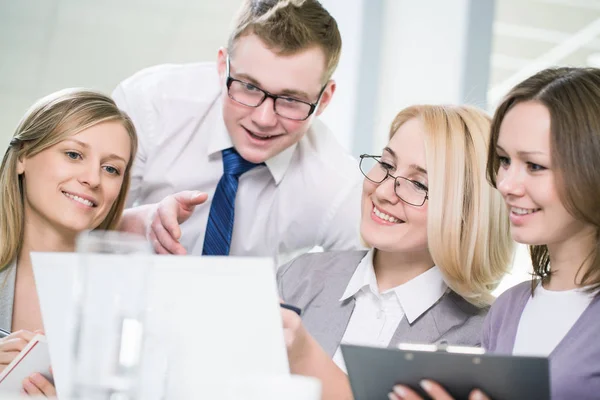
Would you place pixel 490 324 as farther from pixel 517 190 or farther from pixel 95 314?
pixel 95 314

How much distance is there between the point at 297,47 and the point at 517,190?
107 centimetres

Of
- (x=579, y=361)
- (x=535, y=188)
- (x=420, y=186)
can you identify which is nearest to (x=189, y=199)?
(x=420, y=186)

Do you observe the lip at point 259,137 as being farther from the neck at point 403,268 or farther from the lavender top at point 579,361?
the lavender top at point 579,361

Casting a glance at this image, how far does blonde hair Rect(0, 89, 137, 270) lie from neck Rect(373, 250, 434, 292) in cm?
94

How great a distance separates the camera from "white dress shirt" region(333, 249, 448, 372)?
7.18 ft

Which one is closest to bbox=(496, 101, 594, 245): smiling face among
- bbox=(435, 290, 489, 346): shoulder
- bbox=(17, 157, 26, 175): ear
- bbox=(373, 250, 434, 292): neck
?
bbox=(435, 290, 489, 346): shoulder

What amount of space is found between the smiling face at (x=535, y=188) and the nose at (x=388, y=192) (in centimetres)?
46

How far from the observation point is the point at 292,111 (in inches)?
102

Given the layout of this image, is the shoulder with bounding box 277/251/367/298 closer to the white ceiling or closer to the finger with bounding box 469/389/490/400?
the finger with bounding box 469/389/490/400

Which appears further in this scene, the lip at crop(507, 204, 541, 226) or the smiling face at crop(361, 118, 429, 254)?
the smiling face at crop(361, 118, 429, 254)

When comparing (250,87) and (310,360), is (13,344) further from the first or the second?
(250,87)

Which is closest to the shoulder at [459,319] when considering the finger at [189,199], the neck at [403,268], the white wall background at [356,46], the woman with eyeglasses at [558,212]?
the neck at [403,268]

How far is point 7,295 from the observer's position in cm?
218

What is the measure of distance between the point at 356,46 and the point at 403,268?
209cm
